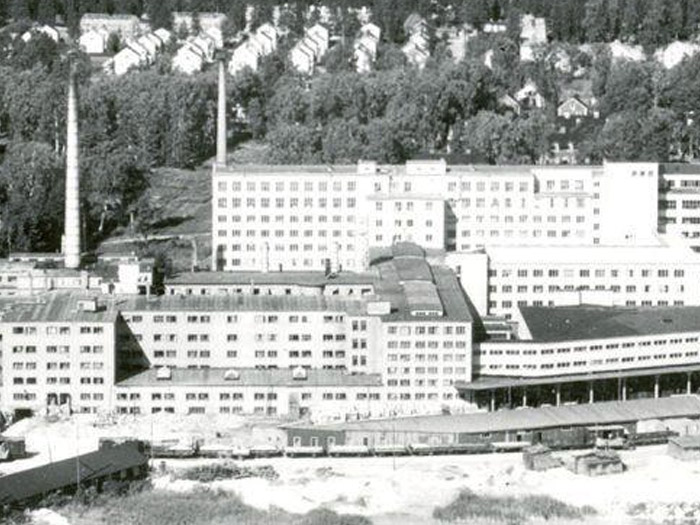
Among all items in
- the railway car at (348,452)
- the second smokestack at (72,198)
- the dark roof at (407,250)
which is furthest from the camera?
the second smokestack at (72,198)

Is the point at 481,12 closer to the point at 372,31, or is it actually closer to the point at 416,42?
the point at 416,42

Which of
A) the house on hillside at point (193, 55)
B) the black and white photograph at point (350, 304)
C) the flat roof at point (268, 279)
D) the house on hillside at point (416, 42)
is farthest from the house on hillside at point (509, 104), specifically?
the flat roof at point (268, 279)

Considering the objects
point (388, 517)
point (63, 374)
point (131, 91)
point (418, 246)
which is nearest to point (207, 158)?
point (131, 91)

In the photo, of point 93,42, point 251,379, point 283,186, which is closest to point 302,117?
point 283,186

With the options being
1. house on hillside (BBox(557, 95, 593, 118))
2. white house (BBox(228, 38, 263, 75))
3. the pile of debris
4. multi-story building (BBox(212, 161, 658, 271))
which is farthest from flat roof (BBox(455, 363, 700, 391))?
white house (BBox(228, 38, 263, 75))

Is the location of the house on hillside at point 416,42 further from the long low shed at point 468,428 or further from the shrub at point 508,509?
the shrub at point 508,509

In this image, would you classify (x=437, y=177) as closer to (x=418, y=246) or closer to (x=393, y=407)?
(x=418, y=246)

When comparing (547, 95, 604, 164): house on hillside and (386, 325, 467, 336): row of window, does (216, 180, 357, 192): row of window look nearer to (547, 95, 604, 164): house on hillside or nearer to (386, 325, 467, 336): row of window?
(547, 95, 604, 164): house on hillside
